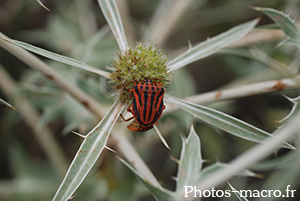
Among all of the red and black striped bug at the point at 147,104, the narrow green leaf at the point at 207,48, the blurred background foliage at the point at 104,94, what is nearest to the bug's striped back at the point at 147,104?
the red and black striped bug at the point at 147,104

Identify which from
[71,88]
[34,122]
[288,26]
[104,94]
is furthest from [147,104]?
[34,122]

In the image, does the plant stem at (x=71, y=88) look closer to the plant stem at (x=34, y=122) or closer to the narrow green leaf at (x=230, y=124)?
the narrow green leaf at (x=230, y=124)

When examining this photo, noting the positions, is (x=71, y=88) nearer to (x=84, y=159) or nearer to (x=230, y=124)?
(x=84, y=159)

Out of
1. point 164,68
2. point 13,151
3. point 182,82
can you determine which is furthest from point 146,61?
point 13,151

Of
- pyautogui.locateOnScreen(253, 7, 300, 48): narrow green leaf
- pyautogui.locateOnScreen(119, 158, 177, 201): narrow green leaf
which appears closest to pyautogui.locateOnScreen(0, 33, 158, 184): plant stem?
pyautogui.locateOnScreen(119, 158, 177, 201): narrow green leaf

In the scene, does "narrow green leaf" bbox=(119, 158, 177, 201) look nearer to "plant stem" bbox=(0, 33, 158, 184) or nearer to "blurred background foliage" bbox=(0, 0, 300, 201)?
"plant stem" bbox=(0, 33, 158, 184)

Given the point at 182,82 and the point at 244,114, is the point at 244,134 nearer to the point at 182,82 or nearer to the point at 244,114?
the point at 182,82
